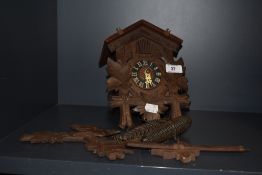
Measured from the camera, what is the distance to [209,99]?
128cm

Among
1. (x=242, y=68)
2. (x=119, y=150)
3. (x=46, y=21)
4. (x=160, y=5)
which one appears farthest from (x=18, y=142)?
(x=242, y=68)

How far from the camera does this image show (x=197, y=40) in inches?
49.1

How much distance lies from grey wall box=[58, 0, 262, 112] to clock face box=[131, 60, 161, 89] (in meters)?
0.27

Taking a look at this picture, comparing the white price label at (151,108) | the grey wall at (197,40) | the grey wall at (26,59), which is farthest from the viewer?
the grey wall at (197,40)

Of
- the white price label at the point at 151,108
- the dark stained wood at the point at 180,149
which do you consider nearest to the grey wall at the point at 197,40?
the white price label at the point at 151,108

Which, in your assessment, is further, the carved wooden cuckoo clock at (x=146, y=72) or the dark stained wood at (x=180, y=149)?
the carved wooden cuckoo clock at (x=146, y=72)

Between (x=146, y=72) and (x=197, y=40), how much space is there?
0.33 metres

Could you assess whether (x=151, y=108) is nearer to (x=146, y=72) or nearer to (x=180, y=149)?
(x=146, y=72)

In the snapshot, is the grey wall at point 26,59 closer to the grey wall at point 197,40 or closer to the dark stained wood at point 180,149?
the grey wall at point 197,40

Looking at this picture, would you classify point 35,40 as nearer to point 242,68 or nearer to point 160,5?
point 160,5

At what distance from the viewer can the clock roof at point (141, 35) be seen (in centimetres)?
100

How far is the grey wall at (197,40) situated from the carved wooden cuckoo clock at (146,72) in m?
0.24

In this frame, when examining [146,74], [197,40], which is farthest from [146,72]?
[197,40]

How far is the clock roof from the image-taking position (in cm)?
100
